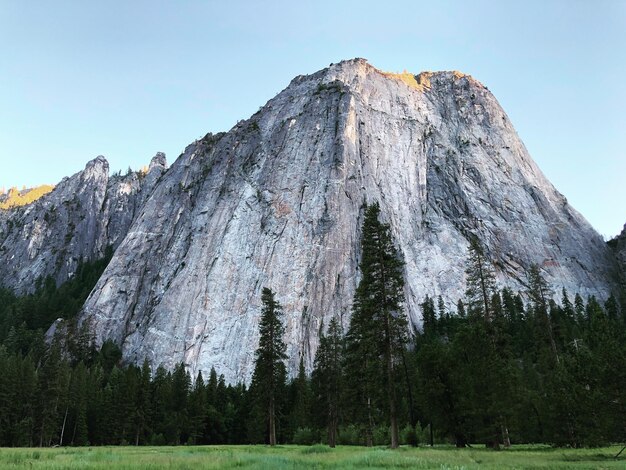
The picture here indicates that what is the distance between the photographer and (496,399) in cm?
2931

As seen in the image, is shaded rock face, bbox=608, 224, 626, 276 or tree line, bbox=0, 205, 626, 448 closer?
tree line, bbox=0, 205, 626, 448

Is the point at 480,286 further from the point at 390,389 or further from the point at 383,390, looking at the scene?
the point at 390,389

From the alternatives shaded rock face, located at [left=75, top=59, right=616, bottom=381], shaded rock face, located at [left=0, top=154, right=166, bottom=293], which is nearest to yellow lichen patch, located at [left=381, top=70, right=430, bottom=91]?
shaded rock face, located at [left=75, top=59, right=616, bottom=381]

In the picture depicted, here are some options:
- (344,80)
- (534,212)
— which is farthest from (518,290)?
(344,80)

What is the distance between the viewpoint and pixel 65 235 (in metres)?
185

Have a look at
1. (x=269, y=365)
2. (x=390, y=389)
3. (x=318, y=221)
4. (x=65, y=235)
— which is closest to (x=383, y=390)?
(x=390, y=389)

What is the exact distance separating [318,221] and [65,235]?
11752 centimetres

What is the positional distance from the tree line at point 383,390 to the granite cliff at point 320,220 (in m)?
19.9

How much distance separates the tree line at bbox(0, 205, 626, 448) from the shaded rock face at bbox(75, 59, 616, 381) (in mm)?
19428

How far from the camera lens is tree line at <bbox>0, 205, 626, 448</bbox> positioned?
98.1 ft

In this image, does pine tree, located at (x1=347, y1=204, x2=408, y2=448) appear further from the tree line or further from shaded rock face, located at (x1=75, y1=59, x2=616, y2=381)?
shaded rock face, located at (x1=75, y1=59, x2=616, y2=381)

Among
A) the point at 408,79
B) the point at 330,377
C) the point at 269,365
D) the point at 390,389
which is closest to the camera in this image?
the point at 390,389

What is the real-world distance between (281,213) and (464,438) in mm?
92812

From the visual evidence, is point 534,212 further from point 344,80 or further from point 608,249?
point 344,80
